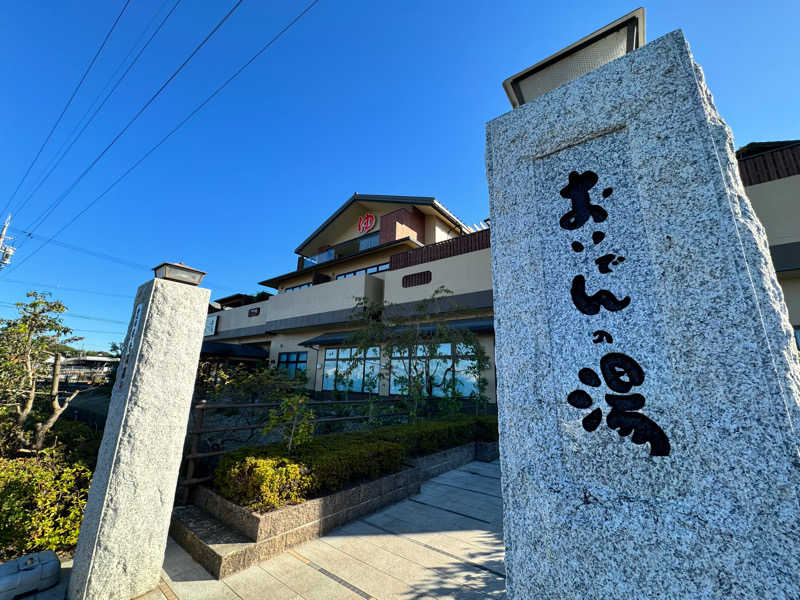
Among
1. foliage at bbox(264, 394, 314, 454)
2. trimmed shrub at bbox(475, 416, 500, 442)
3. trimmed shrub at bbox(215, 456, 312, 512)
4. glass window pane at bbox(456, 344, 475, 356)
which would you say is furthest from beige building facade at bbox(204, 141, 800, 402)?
→ trimmed shrub at bbox(215, 456, 312, 512)

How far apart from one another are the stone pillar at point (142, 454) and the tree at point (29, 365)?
1.96 metres

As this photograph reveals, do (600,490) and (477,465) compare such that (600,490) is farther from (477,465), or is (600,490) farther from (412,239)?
(412,239)

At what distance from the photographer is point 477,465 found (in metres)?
6.93

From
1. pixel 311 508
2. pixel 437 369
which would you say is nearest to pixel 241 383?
pixel 311 508

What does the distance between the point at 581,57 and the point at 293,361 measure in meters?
21.0

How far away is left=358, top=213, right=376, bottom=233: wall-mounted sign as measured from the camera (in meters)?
20.9

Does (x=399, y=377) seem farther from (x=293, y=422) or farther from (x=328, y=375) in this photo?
(x=328, y=375)

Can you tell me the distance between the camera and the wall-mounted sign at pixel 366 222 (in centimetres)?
2091

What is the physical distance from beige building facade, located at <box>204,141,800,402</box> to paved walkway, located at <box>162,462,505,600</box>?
176 inches

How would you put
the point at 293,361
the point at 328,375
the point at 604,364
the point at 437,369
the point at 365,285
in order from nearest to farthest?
the point at 604,364, the point at 437,369, the point at 365,285, the point at 328,375, the point at 293,361

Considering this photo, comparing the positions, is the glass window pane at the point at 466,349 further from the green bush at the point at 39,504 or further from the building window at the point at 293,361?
the building window at the point at 293,361

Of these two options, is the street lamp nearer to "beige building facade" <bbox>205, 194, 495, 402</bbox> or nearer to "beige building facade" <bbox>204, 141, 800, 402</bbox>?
"beige building facade" <bbox>204, 141, 800, 402</bbox>

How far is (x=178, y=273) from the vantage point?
331cm

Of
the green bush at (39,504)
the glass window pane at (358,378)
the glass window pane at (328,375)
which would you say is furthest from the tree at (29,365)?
the glass window pane at (328,375)
